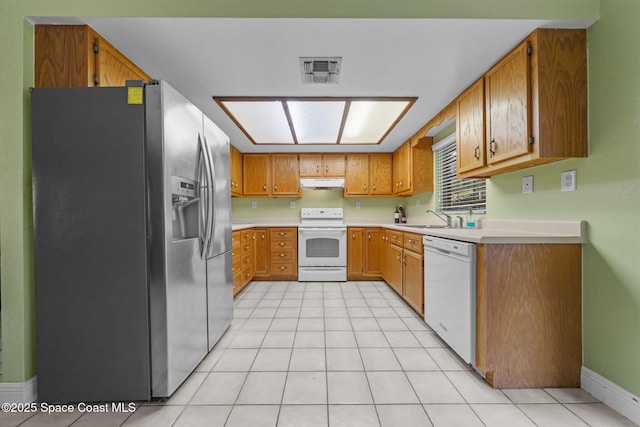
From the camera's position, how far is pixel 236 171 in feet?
15.1

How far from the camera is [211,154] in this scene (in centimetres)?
218

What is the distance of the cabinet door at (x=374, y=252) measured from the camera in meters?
4.56

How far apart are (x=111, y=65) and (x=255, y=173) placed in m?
3.05

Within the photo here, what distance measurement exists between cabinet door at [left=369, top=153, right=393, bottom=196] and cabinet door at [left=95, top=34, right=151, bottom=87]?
3645 mm

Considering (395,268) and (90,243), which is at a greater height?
(90,243)

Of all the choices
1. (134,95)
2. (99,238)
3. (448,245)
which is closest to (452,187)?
(448,245)

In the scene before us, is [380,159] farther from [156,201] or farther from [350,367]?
[156,201]

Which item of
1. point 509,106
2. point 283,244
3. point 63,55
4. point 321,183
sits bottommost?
point 283,244

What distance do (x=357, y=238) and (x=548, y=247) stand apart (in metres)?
2.99

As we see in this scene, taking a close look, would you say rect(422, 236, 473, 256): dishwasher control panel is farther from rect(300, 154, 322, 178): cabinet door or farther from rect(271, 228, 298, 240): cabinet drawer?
rect(300, 154, 322, 178): cabinet door

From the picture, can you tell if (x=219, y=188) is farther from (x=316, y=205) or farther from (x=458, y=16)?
(x=316, y=205)

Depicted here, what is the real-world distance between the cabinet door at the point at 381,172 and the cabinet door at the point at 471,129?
2231mm

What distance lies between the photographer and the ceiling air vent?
2.07m

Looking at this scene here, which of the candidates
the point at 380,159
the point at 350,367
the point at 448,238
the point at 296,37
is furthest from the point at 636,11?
the point at 380,159
